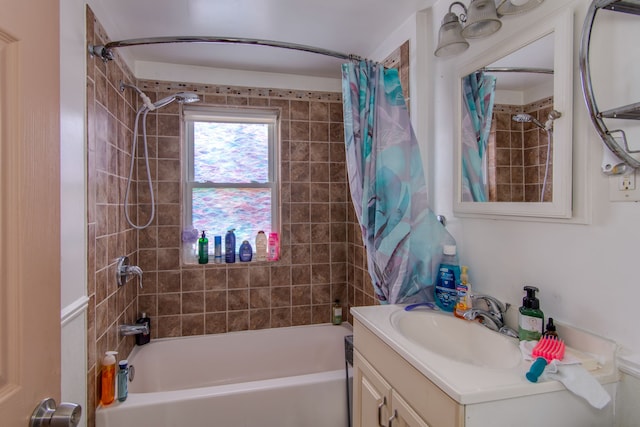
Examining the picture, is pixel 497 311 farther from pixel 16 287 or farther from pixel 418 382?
pixel 16 287

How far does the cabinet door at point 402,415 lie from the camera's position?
995 mm

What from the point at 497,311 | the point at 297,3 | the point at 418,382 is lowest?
the point at 418,382

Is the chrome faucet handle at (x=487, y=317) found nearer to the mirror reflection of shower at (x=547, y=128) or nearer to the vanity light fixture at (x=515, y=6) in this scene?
the mirror reflection of shower at (x=547, y=128)

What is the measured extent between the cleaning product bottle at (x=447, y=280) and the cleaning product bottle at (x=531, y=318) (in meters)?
0.33

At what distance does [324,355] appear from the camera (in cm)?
261

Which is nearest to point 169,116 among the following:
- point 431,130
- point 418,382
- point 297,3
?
point 297,3

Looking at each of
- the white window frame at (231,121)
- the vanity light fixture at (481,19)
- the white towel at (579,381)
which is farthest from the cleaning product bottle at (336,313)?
the vanity light fixture at (481,19)

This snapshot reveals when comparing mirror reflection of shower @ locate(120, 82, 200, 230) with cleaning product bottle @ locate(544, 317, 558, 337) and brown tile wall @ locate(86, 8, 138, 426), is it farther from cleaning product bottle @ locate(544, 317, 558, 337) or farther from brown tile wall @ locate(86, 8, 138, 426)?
cleaning product bottle @ locate(544, 317, 558, 337)

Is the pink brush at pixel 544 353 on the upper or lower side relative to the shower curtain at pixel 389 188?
lower

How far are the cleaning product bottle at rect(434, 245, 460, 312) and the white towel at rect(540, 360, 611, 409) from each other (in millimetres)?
546

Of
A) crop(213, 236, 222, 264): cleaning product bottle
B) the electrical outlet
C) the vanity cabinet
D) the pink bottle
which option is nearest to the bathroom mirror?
the electrical outlet

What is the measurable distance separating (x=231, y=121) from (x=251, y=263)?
1.09 m

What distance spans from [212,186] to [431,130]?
5.37 feet

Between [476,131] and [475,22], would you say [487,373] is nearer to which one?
[476,131]
